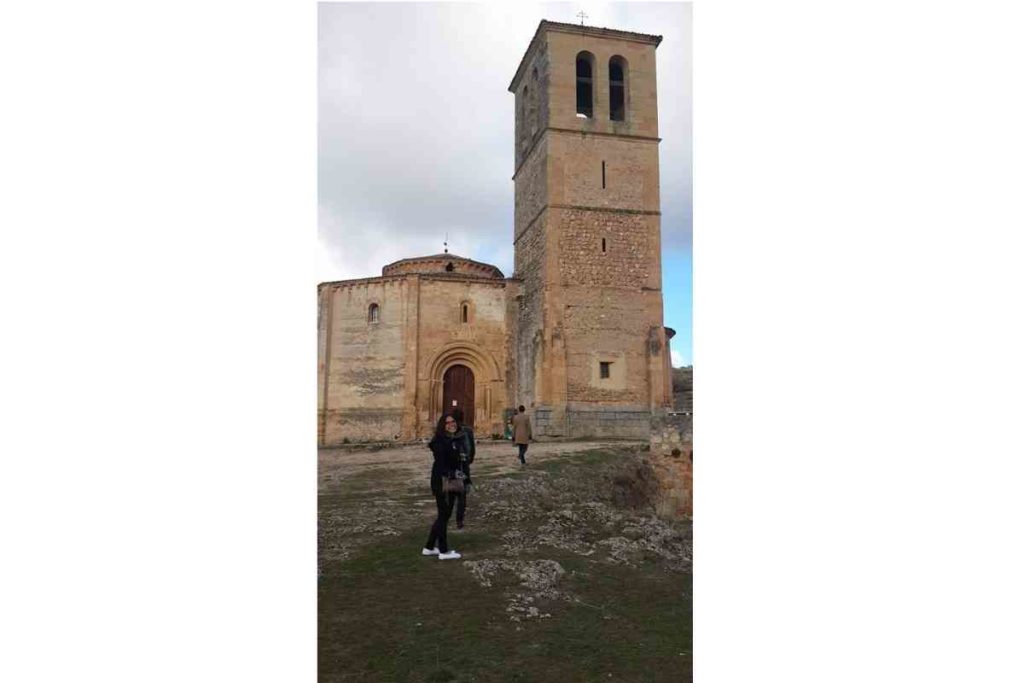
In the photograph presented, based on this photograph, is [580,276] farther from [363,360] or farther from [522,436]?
[522,436]

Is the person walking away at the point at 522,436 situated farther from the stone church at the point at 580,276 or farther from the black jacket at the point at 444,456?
the stone church at the point at 580,276

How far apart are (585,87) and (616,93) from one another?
3.16 feet

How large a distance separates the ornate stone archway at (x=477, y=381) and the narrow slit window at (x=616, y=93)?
8.08 m

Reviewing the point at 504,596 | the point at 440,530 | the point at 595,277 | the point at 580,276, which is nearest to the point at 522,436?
the point at 440,530

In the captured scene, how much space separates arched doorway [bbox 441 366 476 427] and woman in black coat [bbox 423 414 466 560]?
50.6 feet

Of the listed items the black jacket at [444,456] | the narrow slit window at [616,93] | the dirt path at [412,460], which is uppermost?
the narrow slit window at [616,93]

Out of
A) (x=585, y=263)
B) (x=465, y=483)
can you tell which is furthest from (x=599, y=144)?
(x=465, y=483)

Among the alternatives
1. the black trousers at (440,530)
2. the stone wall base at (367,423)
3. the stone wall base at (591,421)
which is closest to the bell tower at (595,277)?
Answer: the stone wall base at (591,421)

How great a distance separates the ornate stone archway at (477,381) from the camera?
21.0 metres

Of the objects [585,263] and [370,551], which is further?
[585,263]
